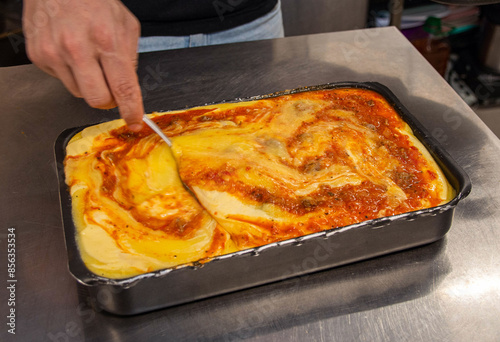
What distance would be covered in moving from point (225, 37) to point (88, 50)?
1535mm

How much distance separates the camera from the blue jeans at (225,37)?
273 cm

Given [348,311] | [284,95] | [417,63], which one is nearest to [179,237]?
[348,311]

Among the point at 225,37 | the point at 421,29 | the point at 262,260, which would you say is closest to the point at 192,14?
the point at 225,37

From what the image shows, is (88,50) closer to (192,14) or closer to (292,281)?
(292,281)

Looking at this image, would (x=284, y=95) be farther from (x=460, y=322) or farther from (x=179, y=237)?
(x=460, y=322)

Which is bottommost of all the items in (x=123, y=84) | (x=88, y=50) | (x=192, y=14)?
(x=192, y=14)

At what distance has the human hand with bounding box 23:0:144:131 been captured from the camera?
1403 mm

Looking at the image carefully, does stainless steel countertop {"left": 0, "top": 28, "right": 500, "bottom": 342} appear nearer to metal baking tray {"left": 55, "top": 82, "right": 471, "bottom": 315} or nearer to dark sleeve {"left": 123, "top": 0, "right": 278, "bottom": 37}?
metal baking tray {"left": 55, "top": 82, "right": 471, "bottom": 315}

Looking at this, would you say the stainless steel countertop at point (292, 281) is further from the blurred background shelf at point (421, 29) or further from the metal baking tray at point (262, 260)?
the blurred background shelf at point (421, 29)

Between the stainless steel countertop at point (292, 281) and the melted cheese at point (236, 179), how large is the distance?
0.68 ft

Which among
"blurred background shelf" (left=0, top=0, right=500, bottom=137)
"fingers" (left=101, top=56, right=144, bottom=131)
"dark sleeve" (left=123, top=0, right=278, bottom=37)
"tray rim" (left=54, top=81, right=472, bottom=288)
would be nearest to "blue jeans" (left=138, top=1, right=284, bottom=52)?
"dark sleeve" (left=123, top=0, right=278, bottom=37)

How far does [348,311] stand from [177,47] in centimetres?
194

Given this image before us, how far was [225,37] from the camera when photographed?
2.84m

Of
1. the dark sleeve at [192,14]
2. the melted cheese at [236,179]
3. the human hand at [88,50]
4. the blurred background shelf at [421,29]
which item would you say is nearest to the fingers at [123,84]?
the human hand at [88,50]
